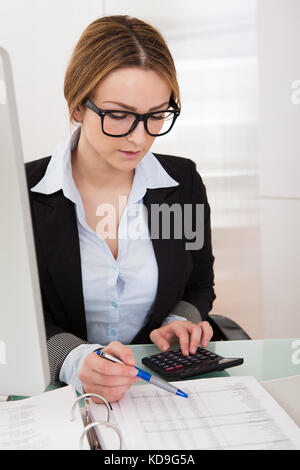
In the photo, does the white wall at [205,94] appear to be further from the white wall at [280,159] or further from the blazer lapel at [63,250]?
the blazer lapel at [63,250]

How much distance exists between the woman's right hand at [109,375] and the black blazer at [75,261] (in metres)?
0.32

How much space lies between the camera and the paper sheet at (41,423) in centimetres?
82

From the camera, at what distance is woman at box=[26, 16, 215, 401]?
1.39 meters

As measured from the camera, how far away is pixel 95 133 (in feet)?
4.84

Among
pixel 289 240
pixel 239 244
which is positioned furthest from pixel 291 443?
pixel 239 244

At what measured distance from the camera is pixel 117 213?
5.53 ft

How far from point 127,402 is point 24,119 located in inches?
103

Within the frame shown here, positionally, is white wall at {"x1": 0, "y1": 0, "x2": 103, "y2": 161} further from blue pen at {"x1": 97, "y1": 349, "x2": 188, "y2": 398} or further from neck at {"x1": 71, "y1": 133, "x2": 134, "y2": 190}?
blue pen at {"x1": 97, "y1": 349, "x2": 188, "y2": 398}

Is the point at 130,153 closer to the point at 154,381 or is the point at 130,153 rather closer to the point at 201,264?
the point at 201,264

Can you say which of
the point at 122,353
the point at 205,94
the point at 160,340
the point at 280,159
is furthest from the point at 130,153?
the point at 205,94

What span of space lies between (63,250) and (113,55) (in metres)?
0.54

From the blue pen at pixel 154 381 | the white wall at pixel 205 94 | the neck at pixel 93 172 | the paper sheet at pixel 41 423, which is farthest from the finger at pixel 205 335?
the white wall at pixel 205 94

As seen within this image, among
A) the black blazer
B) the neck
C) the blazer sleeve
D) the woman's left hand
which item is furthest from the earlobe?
the woman's left hand
